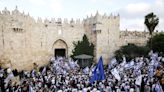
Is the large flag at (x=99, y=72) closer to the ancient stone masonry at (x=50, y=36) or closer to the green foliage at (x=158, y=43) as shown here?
the ancient stone masonry at (x=50, y=36)

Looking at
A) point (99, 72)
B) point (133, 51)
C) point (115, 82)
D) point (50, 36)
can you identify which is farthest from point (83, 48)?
point (99, 72)

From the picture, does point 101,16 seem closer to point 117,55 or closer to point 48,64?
point 117,55

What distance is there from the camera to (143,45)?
102 ft

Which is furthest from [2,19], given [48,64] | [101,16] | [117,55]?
[117,55]

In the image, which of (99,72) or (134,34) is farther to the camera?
(134,34)

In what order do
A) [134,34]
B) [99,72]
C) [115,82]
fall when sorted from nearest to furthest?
[99,72], [115,82], [134,34]

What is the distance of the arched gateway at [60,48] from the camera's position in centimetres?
2970

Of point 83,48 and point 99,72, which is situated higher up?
point 83,48

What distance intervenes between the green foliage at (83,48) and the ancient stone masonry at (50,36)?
1.42 feet

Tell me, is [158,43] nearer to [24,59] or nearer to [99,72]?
[24,59]

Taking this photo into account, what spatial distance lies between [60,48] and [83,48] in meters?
2.51

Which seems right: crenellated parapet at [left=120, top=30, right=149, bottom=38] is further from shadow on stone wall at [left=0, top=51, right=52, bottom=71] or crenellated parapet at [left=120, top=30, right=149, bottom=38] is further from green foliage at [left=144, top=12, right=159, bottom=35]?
shadow on stone wall at [left=0, top=51, right=52, bottom=71]

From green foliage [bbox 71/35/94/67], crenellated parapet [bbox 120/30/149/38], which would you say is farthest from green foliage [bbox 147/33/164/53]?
green foliage [bbox 71/35/94/67]

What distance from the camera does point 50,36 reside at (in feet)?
95.3
